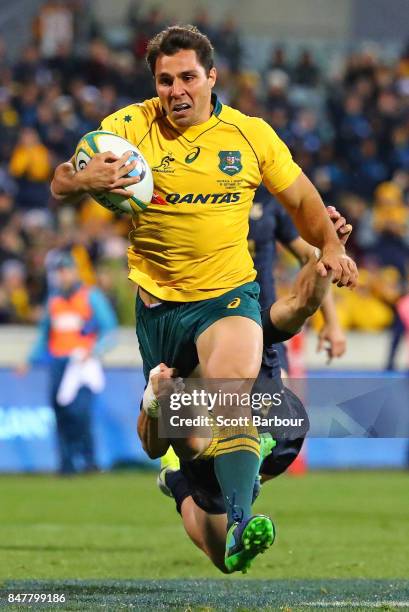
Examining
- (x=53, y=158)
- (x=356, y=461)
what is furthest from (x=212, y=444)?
(x=53, y=158)

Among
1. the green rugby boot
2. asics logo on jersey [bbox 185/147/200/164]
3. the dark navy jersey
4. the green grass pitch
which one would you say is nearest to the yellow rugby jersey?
asics logo on jersey [bbox 185/147/200/164]

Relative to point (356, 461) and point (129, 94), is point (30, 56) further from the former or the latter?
point (356, 461)

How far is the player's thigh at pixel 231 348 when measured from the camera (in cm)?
657

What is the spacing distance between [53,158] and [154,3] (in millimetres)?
6514

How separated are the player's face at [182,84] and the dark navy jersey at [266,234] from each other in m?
2.22

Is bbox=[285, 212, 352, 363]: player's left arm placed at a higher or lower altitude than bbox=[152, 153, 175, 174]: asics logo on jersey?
lower

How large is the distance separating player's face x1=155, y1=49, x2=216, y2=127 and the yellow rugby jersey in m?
0.15

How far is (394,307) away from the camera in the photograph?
17.0m

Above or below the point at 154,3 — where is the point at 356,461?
below

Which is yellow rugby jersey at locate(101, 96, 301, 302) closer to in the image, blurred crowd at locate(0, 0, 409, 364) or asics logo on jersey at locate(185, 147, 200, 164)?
asics logo on jersey at locate(185, 147, 200, 164)

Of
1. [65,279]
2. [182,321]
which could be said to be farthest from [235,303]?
[65,279]

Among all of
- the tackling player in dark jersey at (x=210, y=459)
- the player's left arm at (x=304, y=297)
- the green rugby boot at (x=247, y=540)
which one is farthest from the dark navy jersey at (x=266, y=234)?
the green rugby boot at (x=247, y=540)

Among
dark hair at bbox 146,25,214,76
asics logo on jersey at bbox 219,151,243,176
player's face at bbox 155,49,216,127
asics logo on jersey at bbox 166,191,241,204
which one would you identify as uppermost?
dark hair at bbox 146,25,214,76

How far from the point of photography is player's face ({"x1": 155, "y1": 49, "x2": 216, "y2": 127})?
666 centimetres
